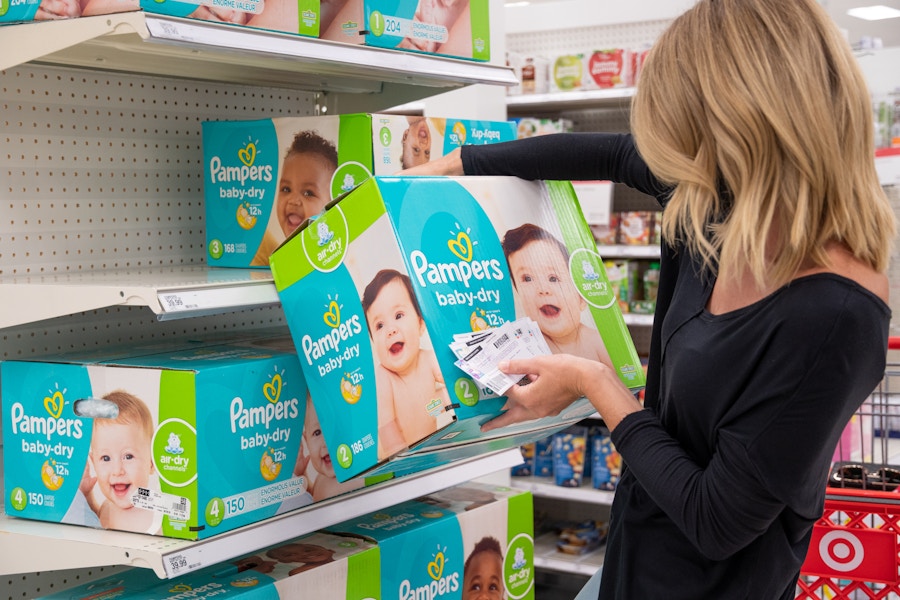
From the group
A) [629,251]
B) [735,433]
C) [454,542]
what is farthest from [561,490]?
[735,433]

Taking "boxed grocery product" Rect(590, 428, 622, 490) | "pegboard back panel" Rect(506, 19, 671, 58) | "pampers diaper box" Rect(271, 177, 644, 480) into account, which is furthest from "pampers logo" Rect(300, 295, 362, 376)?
"pegboard back panel" Rect(506, 19, 671, 58)

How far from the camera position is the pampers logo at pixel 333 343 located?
1681 millimetres

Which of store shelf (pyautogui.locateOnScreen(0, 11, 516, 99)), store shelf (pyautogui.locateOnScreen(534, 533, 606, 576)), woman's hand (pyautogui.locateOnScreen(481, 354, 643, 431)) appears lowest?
store shelf (pyautogui.locateOnScreen(534, 533, 606, 576))

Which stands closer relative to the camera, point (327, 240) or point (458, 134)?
point (327, 240)

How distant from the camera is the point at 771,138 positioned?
1312mm

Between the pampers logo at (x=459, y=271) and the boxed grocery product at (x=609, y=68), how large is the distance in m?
3.23

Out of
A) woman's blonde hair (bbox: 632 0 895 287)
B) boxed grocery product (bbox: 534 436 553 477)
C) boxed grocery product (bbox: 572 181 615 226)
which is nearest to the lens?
woman's blonde hair (bbox: 632 0 895 287)

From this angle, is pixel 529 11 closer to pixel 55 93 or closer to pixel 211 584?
pixel 55 93

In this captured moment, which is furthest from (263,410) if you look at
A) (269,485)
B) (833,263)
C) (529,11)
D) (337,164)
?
(529,11)

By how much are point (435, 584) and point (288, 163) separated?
35.9 inches

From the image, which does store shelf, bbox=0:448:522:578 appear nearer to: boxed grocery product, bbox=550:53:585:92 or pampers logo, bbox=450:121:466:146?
pampers logo, bbox=450:121:466:146

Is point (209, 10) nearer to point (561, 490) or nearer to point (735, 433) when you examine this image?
point (735, 433)

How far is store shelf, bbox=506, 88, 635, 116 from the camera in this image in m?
4.74

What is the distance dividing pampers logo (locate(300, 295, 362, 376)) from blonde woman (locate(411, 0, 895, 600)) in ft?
1.44
